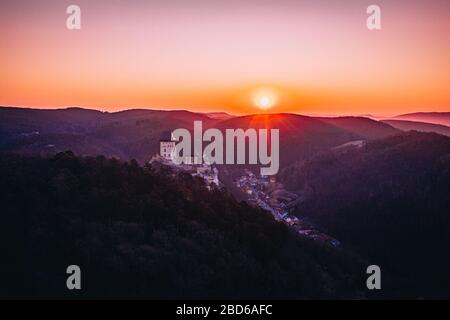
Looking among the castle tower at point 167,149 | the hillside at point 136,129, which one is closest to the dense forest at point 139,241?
the castle tower at point 167,149

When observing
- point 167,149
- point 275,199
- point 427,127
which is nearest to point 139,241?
A: point 167,149

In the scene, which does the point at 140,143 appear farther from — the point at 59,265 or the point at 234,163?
the point at 59,265

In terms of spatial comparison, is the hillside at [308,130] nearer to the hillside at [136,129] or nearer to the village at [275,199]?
the hillside at [136,129]

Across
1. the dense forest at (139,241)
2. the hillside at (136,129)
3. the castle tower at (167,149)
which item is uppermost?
the hillside at (136,129)

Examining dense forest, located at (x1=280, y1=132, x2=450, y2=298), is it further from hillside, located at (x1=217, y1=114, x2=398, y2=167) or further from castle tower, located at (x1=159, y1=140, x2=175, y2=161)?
castle tower, located at (x1=159, y1=140, x2=175, y2=161)

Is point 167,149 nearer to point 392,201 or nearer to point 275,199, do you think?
point 275,199

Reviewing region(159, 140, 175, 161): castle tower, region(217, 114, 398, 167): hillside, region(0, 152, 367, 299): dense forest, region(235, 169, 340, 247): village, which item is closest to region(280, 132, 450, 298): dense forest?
region(235, 169, 340, 247): village

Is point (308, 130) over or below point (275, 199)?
over
